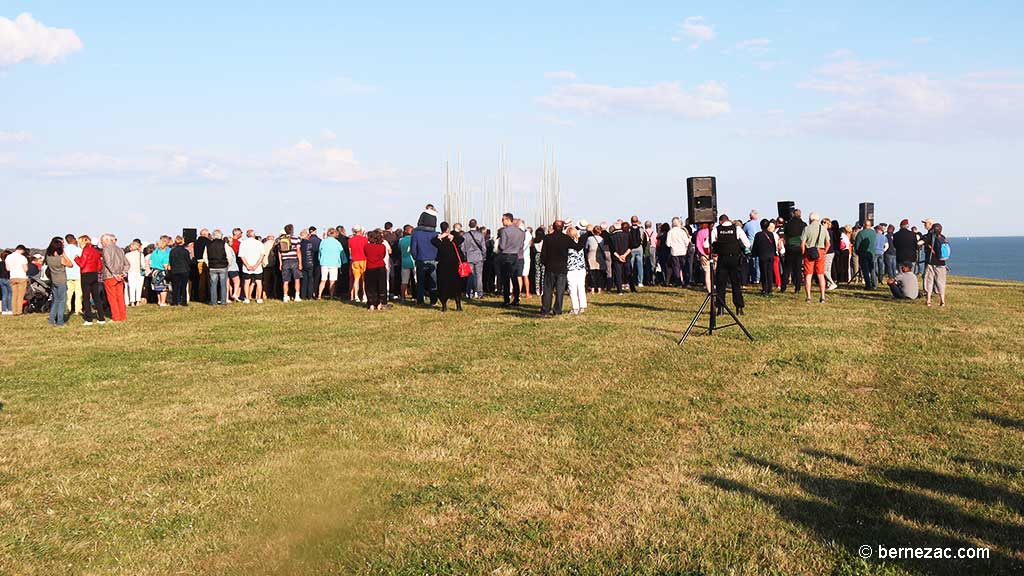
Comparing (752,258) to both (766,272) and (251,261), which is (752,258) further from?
(251,261)

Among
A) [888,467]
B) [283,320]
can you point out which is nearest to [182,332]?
[283,320]

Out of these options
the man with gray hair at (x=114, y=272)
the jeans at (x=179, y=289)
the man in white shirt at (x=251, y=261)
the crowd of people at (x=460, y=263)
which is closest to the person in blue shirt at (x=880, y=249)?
the crowd of people at (x=460, y=263)

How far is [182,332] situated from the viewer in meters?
13.9

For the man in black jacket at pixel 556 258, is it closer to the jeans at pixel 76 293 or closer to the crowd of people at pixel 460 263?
the crowd of people at pixel 460 263

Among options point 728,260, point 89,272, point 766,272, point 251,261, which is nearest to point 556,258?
point 728,260

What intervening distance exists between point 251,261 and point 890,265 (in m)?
16.4

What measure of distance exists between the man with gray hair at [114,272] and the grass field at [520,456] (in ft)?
13.5

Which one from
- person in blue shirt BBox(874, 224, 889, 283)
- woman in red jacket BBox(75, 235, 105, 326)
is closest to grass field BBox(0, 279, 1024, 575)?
woman in red jacket BBox(75, 235, 105, 326)

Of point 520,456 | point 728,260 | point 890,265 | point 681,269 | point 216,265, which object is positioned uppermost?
point 216,265

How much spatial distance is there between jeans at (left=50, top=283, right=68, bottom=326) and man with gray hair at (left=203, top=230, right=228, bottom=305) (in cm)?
325

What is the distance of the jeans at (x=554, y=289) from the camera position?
14.4m

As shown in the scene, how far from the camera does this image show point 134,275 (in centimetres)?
1875

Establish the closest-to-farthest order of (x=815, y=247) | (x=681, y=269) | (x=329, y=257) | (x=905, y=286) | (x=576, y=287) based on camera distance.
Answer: (x=576, y=287)
(x=815, y=247)
(x=905, y=286)
(x=329, y=257)
(x=681, y=269)

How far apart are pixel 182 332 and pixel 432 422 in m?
8.50
